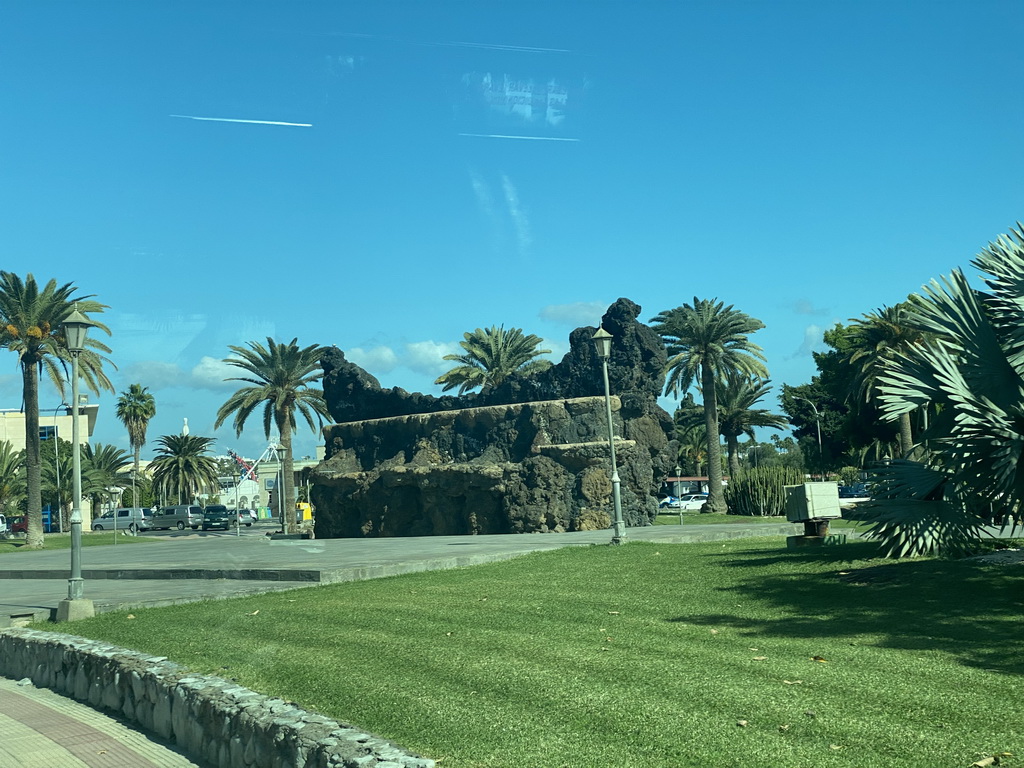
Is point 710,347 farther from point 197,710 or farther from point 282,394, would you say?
point 197,710

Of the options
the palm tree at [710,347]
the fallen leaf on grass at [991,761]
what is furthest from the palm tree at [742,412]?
the fallen leaf on grass at [991,761]

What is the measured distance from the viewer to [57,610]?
1416 cm

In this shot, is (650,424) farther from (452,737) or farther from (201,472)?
(201,472)

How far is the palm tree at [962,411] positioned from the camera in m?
10.3

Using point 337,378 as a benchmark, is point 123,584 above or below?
below

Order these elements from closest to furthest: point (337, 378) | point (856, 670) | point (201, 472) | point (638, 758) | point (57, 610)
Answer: point (638, 758)
point (856, 670)
point (57, 610)
point (337, 378)
point (201, 472)

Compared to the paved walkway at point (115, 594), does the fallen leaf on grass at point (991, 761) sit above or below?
above

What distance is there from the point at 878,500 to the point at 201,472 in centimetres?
7441

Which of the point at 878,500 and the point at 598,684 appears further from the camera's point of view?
the point at 878,500

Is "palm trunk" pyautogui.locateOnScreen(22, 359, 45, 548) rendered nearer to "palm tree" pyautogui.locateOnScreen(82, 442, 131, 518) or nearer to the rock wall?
the rock wall

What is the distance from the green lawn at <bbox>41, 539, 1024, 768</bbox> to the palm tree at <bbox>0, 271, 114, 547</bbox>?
33403mm

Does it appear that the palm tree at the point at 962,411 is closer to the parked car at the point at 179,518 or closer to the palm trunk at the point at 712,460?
the palm trunk at the point at 712,460

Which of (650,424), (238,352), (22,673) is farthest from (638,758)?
(238,352)

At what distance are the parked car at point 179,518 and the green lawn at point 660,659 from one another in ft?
194
